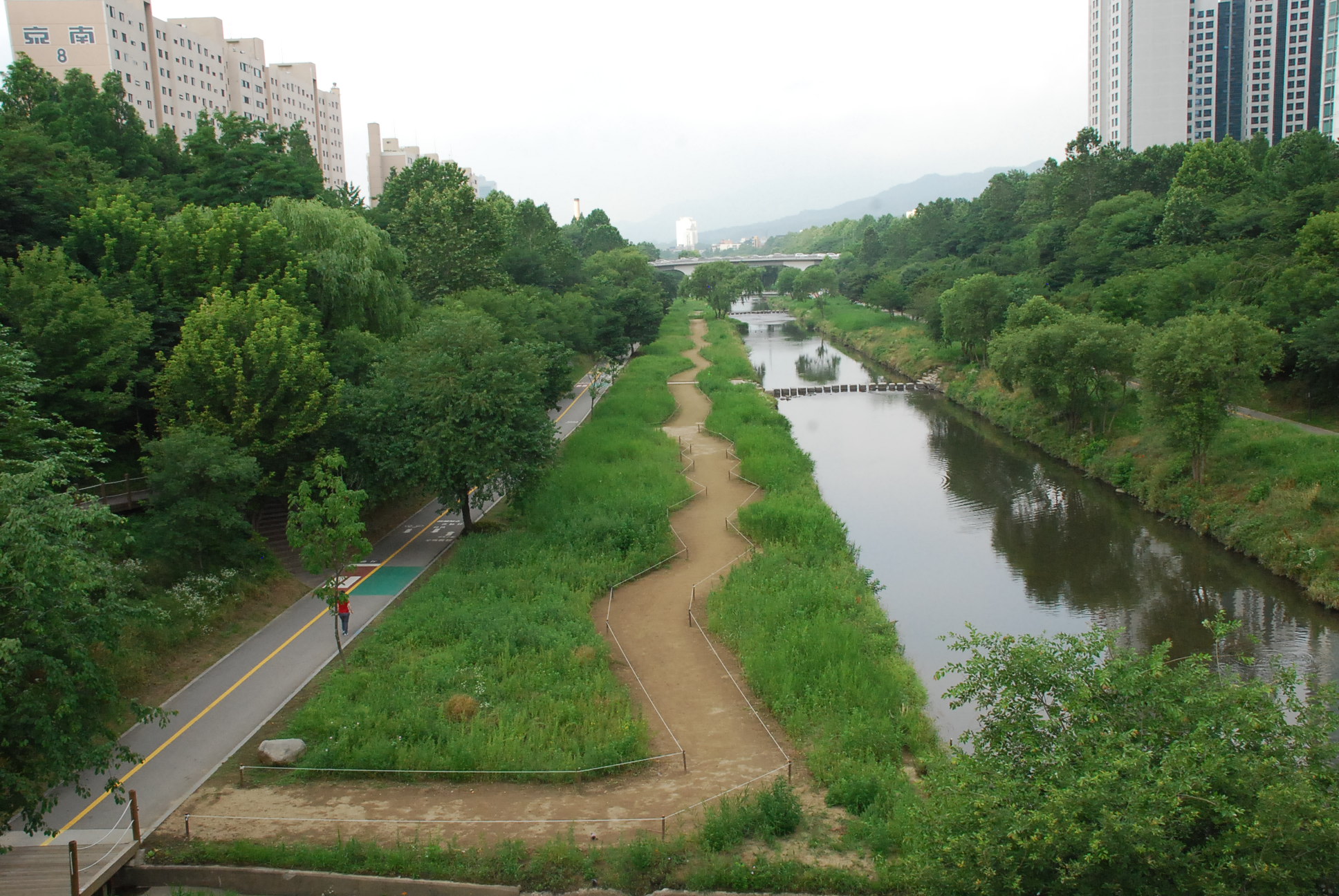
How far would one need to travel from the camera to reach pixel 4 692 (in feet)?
32.7

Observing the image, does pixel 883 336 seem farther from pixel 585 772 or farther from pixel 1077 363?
pixel 585 772

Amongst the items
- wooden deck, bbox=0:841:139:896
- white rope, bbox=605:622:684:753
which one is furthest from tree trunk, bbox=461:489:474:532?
wooden deck, bbox=0:841:139:896

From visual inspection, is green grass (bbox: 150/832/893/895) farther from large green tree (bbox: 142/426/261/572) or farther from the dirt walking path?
large green tree (bbox: 142/426/261/572)

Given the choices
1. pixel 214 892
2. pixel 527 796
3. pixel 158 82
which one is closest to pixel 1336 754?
pixel 527 796

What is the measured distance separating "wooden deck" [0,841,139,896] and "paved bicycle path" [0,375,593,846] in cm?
32

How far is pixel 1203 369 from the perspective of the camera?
2761cm

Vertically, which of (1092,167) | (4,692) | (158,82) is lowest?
(4,692)

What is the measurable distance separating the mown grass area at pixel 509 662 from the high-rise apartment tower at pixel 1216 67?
99.7m

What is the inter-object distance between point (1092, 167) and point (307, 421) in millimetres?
69396

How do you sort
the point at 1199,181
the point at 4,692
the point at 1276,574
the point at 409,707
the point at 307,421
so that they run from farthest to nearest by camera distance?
the point at 1199,181 < the point at 1276,574 < the point at 307,421 < the point at 409,707 < the point at 4,692

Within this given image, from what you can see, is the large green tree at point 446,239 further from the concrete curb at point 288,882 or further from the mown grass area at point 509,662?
the concrete curb at point 288,882

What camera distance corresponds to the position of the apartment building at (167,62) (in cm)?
6881

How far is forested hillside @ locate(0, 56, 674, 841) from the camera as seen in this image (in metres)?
10.6

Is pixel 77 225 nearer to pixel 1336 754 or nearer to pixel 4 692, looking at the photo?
pixel 4 692
